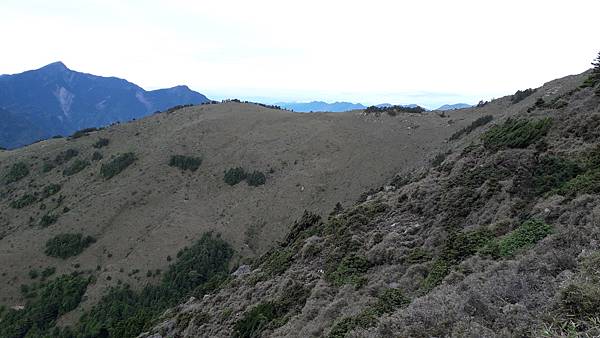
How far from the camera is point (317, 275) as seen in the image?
16.0m

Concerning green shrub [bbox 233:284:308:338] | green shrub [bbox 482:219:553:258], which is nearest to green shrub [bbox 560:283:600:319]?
green shrub [bbox 482:219:553:258]

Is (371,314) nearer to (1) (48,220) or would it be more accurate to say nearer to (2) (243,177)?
(2) (243,177)

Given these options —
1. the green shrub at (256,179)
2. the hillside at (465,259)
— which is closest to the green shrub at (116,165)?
the green shrub at (256,179)

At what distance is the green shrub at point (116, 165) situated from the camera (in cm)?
6277

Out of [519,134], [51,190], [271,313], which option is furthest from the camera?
[51,190]

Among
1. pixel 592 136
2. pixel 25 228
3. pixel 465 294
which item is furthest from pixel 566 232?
pixel 25 228

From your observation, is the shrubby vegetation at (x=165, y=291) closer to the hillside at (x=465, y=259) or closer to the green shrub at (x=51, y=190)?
the hillside at (x=465, y=259)

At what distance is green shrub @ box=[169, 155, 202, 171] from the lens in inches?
2458

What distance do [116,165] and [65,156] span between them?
691 inches

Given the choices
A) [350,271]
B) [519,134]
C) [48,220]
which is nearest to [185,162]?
[48,220]

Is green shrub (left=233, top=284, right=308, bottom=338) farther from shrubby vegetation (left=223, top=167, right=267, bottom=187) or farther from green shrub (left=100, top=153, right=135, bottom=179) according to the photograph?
green shrub (left=100, top=153, right=135, bottom=179)

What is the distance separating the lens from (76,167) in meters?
67.9

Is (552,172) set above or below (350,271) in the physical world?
above

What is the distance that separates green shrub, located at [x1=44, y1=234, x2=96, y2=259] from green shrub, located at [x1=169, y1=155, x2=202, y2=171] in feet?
57.2
